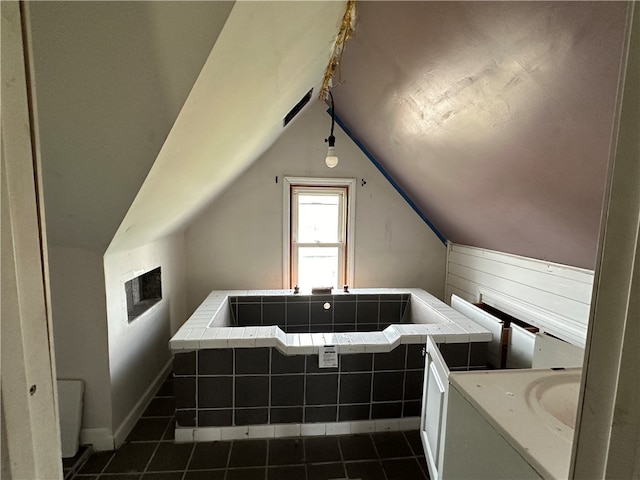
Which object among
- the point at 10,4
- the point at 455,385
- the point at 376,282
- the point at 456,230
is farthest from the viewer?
the point at 376,282

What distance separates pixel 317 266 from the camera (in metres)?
3.16

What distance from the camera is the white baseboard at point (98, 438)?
171 cm

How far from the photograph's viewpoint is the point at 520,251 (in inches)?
83.2

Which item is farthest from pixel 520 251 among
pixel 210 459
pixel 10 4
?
pixel 10 4

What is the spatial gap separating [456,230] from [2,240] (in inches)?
116

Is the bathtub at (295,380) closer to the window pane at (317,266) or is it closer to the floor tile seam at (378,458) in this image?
the floor tile seam at (378,458)

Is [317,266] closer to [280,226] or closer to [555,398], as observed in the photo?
[280,226]

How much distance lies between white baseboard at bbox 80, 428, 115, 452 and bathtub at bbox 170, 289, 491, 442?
0.38 m

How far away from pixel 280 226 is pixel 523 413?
2561 millimetres

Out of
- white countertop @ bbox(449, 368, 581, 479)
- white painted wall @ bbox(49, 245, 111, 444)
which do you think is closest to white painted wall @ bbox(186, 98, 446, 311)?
white painted wall @ bbox(49, 245, 111, 444)

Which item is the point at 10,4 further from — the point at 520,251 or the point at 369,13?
the point at 520,251

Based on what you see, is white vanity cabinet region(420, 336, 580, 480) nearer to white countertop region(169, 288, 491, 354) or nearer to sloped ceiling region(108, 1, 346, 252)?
white countertop region(169, 288, 491, 354)

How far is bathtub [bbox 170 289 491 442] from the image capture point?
1750 mm

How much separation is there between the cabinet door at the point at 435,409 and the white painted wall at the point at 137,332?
69.5 inches
